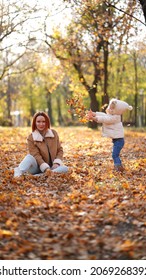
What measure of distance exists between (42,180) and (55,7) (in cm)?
1544

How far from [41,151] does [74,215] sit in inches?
125

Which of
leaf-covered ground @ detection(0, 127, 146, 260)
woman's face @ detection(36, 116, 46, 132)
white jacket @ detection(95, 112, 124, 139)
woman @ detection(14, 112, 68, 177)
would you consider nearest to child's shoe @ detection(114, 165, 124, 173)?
leaf-covered ground @ detection(0, 127, 146, 260)

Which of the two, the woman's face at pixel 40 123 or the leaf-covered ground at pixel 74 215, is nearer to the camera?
the leaf-covered ground at pixel 74 215

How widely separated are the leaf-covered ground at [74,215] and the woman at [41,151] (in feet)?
0.91

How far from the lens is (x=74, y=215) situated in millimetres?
5551

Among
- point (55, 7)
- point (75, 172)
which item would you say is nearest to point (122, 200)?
point (75, 172)

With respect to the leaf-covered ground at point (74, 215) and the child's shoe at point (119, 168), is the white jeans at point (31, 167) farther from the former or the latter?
the child's shoe at point (119, 168)

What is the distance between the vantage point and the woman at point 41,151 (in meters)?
8.40

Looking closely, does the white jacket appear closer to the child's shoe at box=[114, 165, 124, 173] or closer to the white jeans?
the child's shoe at box=[114, 165, 124, 173]

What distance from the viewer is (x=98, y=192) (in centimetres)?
683

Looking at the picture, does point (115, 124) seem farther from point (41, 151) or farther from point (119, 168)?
point (41, 151)

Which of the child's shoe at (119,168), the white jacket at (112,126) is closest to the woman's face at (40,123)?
the white jacket at (112,126)

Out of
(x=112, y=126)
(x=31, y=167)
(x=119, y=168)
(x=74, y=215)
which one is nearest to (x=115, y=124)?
(x=112, y=126)
